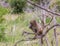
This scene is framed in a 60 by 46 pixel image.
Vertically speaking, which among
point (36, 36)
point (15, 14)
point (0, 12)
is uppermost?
point (36, 36)

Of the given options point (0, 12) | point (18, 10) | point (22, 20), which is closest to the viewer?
point (0, 12)

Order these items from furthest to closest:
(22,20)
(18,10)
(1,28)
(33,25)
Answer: (18,10) < (22,20) < (1,28) < (33,25)

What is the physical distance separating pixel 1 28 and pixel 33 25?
12.5 ft

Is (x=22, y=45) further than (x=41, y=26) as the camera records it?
Yes

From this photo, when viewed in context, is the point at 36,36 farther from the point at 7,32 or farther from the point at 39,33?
the point at 7,32

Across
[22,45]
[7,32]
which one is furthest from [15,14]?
[22,45]

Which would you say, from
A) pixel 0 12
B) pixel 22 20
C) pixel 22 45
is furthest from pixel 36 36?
pixel 22 20

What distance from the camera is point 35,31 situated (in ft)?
1.49

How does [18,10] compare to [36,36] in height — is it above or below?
below

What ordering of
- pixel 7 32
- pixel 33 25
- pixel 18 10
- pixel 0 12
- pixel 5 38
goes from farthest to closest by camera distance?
pixel 18 10
pixel 7 32
pixel 5 38
pixel 0 12
pixel 33 25

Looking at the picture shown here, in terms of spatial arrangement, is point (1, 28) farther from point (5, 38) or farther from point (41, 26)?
point (41, 26)

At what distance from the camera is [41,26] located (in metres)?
0.45

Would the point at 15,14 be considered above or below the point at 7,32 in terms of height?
below

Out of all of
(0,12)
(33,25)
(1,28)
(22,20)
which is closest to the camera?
(33,25)
